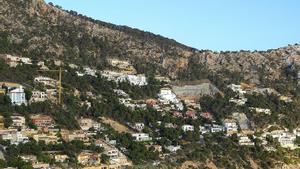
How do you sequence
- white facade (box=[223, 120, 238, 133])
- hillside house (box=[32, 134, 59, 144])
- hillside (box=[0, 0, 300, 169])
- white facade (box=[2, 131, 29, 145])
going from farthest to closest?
white facade (box=[223, 120, 238, 133]) → hillside (box=[0, 0, 300, 169]) → hillside house (box=[32, 134, 59, 144]) → white facade (box=[2, 131, 29, 145])

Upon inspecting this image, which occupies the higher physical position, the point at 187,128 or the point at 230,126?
the point at 187,128

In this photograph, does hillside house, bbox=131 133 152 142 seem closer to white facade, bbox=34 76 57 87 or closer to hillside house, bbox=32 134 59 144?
hillside house, bbox=32 134 59 144

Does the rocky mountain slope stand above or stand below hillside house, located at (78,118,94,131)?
above

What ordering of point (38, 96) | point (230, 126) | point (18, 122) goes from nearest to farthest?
point (18, 122)
point (38, 96)
point (230, 126)

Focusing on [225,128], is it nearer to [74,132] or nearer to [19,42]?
[74,132]

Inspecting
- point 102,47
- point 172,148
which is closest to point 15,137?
point 172,148

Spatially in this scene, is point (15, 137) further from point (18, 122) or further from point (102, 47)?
point (102, 47)

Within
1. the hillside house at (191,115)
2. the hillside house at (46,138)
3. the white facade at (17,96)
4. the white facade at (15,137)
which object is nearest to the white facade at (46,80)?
the white facade at (17,96)

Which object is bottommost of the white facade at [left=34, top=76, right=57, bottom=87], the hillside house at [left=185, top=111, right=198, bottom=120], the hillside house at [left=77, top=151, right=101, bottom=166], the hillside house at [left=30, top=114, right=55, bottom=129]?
the hillside house at [left=77, top=151, right=101, bottom=166]

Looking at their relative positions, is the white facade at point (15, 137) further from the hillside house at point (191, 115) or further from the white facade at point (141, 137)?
the hillside house at point (191, 115)

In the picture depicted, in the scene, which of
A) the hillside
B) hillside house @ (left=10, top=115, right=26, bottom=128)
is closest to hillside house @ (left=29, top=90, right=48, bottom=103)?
the hillside
